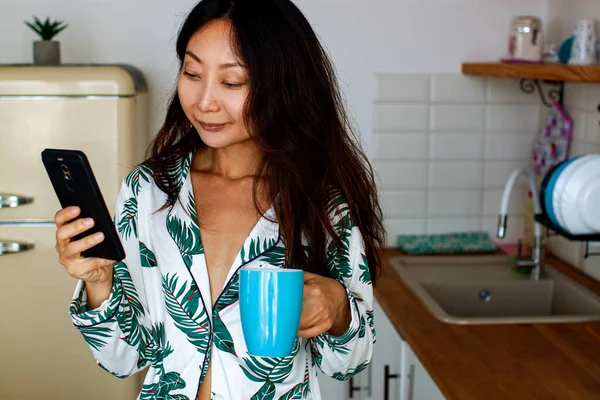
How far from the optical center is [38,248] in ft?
8.48

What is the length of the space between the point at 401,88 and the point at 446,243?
57cm

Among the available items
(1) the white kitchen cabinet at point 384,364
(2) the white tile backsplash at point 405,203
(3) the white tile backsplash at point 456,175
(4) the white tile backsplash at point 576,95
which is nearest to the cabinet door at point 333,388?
(1) the white kitchen cabinet at point 384,364

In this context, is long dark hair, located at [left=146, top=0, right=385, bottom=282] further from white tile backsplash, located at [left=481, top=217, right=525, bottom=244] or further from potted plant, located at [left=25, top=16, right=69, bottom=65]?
white tile backsplash, located at [left=481, top=217, right=525, bottom=244]

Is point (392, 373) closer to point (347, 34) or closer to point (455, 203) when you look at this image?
point (455, 203)

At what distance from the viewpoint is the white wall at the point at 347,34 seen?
2.77 metres

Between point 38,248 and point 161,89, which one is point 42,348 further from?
point 161,89

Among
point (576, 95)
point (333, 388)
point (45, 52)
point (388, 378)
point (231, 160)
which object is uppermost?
point (45, 52)

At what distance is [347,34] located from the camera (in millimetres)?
2855

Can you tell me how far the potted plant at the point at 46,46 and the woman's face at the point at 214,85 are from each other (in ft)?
4.76

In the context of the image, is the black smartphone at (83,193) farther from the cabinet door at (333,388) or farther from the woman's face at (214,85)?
the cabinet door at (333,388)

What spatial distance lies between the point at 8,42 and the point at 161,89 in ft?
1.74

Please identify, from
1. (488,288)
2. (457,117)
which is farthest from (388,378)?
(457,117)

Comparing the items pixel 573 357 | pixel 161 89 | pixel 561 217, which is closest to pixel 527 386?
pixel 573 357

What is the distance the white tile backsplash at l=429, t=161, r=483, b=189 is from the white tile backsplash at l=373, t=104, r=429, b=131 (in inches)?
6.4
